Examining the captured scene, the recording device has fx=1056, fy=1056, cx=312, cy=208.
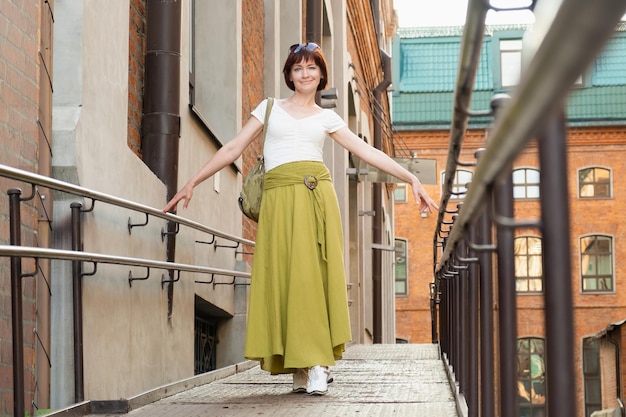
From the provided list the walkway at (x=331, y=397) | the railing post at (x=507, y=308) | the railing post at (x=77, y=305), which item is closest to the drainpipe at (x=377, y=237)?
the walkway at (x=331, y=397)

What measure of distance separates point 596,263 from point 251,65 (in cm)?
2921

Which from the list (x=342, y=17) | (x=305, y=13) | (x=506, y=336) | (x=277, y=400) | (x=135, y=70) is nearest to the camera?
(x=506, y=336)

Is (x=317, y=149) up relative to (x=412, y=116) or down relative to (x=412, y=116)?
down

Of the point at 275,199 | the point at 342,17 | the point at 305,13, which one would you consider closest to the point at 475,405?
the point at 275,199

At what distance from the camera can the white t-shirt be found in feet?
16.6

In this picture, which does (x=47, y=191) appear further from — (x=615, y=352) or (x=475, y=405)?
(x=615, y=352)

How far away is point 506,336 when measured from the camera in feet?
7.04

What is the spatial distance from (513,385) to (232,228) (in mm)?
6258

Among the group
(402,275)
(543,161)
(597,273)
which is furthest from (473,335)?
(402,275)

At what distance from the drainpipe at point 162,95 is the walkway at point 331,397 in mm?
1231

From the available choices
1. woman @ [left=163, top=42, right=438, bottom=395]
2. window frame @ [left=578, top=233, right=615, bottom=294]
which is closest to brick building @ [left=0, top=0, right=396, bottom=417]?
woman @ [left=163, top=42, right=438, bottom=395]

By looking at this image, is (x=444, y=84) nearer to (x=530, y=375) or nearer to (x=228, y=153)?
(x=530, y=375)

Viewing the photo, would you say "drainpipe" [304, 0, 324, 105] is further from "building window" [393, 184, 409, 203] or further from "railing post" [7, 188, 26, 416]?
"building window" [393, 184, 409, 203]

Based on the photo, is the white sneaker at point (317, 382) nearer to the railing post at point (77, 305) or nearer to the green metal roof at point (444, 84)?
the railing post at point (77, 305)
